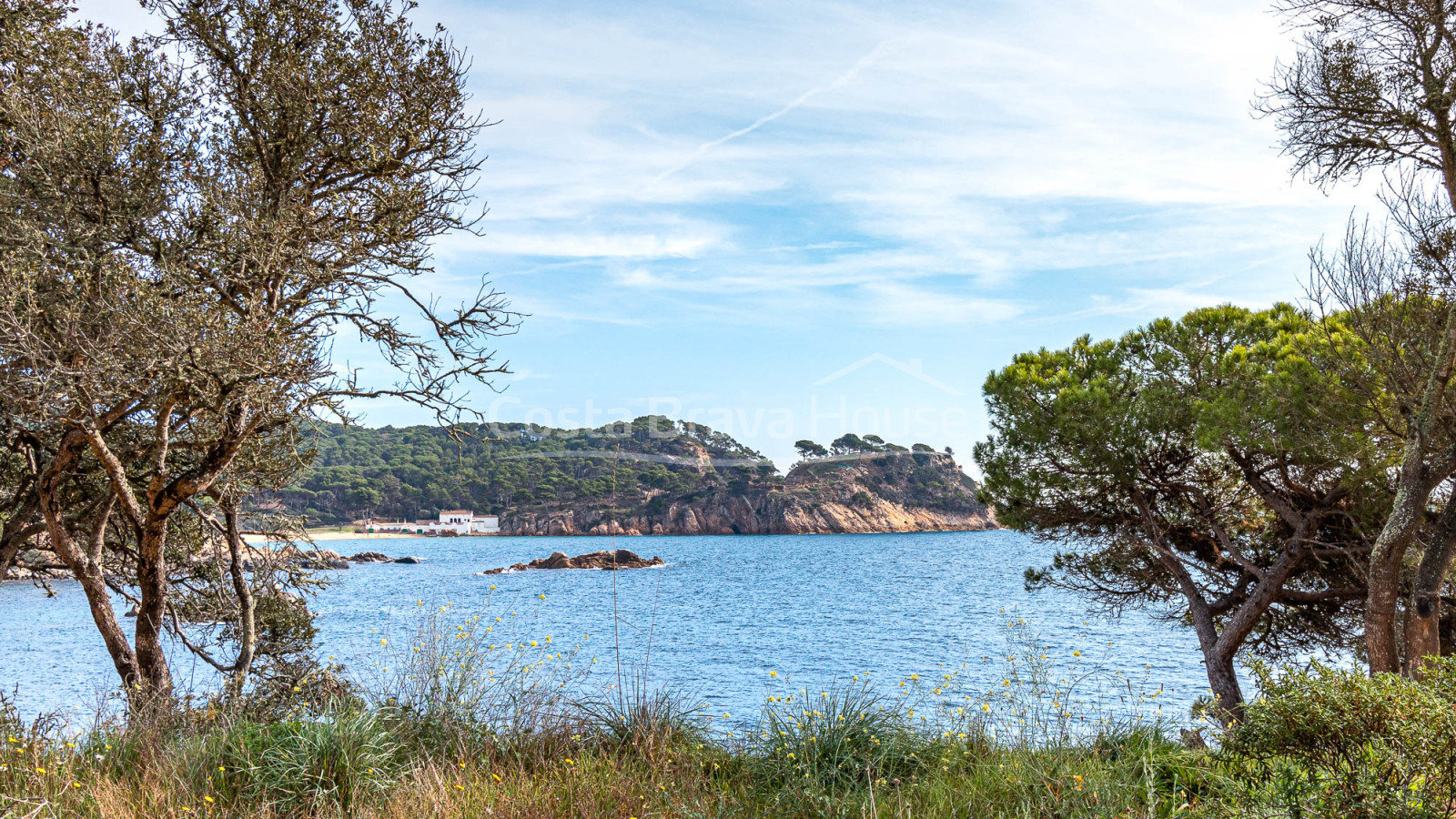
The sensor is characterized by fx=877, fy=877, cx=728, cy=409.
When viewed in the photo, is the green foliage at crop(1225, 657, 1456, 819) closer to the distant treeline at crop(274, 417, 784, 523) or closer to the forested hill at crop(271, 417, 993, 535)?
the distant treeline at crop(274, 417, 784, 523)

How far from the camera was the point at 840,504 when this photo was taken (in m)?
123

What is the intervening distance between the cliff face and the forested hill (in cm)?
15

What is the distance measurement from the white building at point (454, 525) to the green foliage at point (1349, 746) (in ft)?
348

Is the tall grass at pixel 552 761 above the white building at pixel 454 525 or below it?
above

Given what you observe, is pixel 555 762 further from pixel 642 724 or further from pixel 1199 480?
pixel 1199 480

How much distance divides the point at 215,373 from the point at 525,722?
10.6 feet

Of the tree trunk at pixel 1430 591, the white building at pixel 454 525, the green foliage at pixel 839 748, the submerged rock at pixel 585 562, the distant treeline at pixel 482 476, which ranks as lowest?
the submerged rock at pixel 585 562

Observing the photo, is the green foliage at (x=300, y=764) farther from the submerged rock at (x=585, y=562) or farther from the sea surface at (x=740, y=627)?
the submerged rock at (x=585, y=562)

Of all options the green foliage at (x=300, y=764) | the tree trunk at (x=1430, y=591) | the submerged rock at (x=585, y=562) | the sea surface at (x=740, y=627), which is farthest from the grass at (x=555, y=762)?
the submerged rock at (x=585, y=562)

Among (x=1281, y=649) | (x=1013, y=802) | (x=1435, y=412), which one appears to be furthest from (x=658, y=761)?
(x=1281, y=649)

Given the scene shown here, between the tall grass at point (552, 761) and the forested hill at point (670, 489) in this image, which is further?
the forested hill at point (670, 489)

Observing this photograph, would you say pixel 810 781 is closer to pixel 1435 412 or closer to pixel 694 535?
pixel 1435 412

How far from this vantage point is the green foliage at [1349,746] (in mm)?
2916

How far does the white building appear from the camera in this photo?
338 ft
